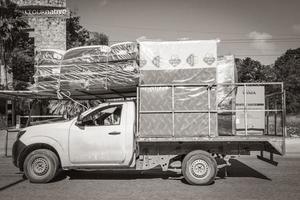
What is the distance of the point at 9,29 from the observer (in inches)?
1278

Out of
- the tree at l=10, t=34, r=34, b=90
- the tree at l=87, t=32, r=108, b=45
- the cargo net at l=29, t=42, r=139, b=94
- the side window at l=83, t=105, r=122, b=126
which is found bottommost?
the side window at l=83, t=105, r=122, b=126

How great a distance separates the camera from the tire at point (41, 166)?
9055 millimetres

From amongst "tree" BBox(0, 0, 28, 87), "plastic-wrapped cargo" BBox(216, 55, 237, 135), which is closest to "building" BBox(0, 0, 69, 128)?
"tree" BBox(0, 0, 28, 87)

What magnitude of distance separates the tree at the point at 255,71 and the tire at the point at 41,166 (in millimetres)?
75329

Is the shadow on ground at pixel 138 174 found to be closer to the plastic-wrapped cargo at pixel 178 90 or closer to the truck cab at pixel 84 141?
the truck cab at pixel 84 141

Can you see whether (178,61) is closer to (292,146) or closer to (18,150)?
Result: (18,150)

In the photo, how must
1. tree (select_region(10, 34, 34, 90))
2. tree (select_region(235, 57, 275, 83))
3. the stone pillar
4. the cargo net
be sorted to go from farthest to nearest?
tree (select_region(235, 57, 275, 83)) → the stone pillar → tree (select_region(10, 34, 34, 90)) → the cargo net

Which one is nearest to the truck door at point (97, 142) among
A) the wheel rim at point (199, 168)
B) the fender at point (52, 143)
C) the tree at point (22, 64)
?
the fender at point (52, 143)

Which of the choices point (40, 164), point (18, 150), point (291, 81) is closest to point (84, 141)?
point (40, 164)

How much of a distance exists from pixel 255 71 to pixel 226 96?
7784cm

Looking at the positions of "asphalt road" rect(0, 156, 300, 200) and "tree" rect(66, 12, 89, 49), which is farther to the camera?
"tree" rect(66, 12, 89, 49)

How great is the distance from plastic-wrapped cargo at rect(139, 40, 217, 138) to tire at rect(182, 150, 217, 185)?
0.49 m

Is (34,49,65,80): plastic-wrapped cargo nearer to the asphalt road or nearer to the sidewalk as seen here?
the asphalt road

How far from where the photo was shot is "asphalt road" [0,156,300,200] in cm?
768
